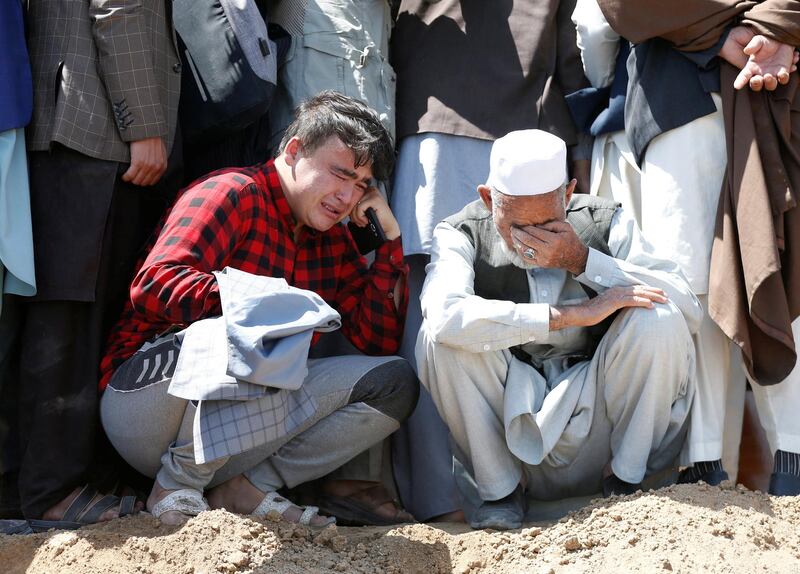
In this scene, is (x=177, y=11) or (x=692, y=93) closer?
(x=692, y=93)

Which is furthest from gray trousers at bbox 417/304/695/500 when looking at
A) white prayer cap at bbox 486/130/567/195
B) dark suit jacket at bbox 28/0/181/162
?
dark suit jacket at bbox 28/0/181/162

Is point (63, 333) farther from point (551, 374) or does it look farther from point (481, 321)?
point (551, 374)

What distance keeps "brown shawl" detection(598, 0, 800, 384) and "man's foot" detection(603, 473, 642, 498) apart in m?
0.54

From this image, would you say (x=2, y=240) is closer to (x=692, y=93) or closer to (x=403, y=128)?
(x=403, y=128)

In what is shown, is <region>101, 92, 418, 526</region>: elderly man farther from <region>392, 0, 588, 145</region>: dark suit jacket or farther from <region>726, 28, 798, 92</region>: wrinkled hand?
<region>726, 28, 798, 92</region>: wrinkled hand

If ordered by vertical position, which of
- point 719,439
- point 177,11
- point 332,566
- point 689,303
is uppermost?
point 177,11

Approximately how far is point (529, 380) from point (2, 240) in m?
1.66

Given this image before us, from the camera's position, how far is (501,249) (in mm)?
3604

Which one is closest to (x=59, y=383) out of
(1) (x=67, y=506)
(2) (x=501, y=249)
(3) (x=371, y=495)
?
(1) (x=67, y=506)

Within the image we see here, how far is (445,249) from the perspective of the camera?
3.59 m

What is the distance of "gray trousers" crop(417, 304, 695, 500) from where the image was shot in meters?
3.33

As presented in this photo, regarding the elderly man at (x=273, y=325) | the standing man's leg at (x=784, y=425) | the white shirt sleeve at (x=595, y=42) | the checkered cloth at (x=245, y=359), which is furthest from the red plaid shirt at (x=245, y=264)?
the standing man's leg at (x=784, y=425)

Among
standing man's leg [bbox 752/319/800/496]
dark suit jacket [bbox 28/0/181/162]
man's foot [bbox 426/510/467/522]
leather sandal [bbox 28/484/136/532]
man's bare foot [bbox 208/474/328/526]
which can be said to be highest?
dark suit jacket [bbox 28/0/181/162]

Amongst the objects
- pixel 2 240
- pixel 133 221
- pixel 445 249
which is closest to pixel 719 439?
pixel 445 249
